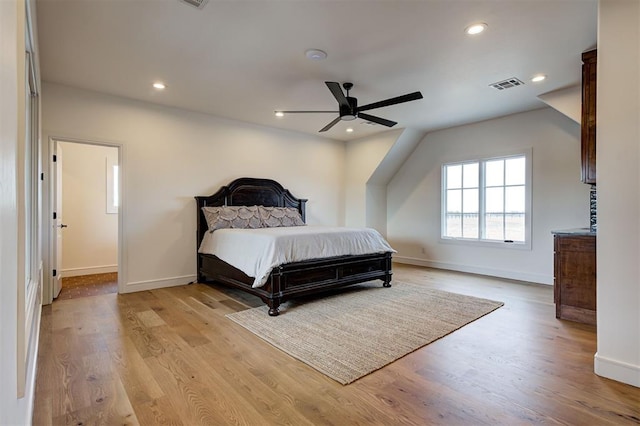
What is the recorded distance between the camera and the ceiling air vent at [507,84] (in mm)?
3943

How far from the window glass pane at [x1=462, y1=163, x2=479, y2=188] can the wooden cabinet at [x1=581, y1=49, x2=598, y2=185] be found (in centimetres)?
272

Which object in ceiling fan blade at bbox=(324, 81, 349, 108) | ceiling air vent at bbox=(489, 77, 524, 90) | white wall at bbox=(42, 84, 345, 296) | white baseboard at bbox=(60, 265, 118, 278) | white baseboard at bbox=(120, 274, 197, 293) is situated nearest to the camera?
ceiling fan blade at bbox=(324, 81, 349, 108)

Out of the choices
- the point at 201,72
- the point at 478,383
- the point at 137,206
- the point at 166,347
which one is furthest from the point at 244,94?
the point at 478,383

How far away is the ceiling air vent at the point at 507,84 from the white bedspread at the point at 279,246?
241cm

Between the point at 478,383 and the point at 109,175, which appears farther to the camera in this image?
the point at 109,175

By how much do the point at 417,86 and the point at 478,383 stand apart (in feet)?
10.9

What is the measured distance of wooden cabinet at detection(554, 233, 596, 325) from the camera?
Answer: 3.19m

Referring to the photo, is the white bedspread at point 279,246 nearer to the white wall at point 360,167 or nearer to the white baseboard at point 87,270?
the white wall at point 360,167

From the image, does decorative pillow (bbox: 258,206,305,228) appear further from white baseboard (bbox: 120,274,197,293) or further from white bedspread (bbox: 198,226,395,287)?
white baseboard (bbox: 120,274,197,293)

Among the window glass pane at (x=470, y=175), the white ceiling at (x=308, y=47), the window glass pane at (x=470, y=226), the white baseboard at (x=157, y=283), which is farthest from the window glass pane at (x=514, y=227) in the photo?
the white baseboard at (x=157, y=283)

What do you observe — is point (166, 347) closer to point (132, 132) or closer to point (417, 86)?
point (132, 132)

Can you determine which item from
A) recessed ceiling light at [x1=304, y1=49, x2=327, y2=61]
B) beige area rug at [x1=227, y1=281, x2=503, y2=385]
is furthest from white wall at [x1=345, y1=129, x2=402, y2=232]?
recessed ceiling light at [x1=304, y1=49, x2=327, y2=61]

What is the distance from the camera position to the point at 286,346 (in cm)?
273

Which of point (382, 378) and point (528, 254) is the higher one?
point (528, 254)
